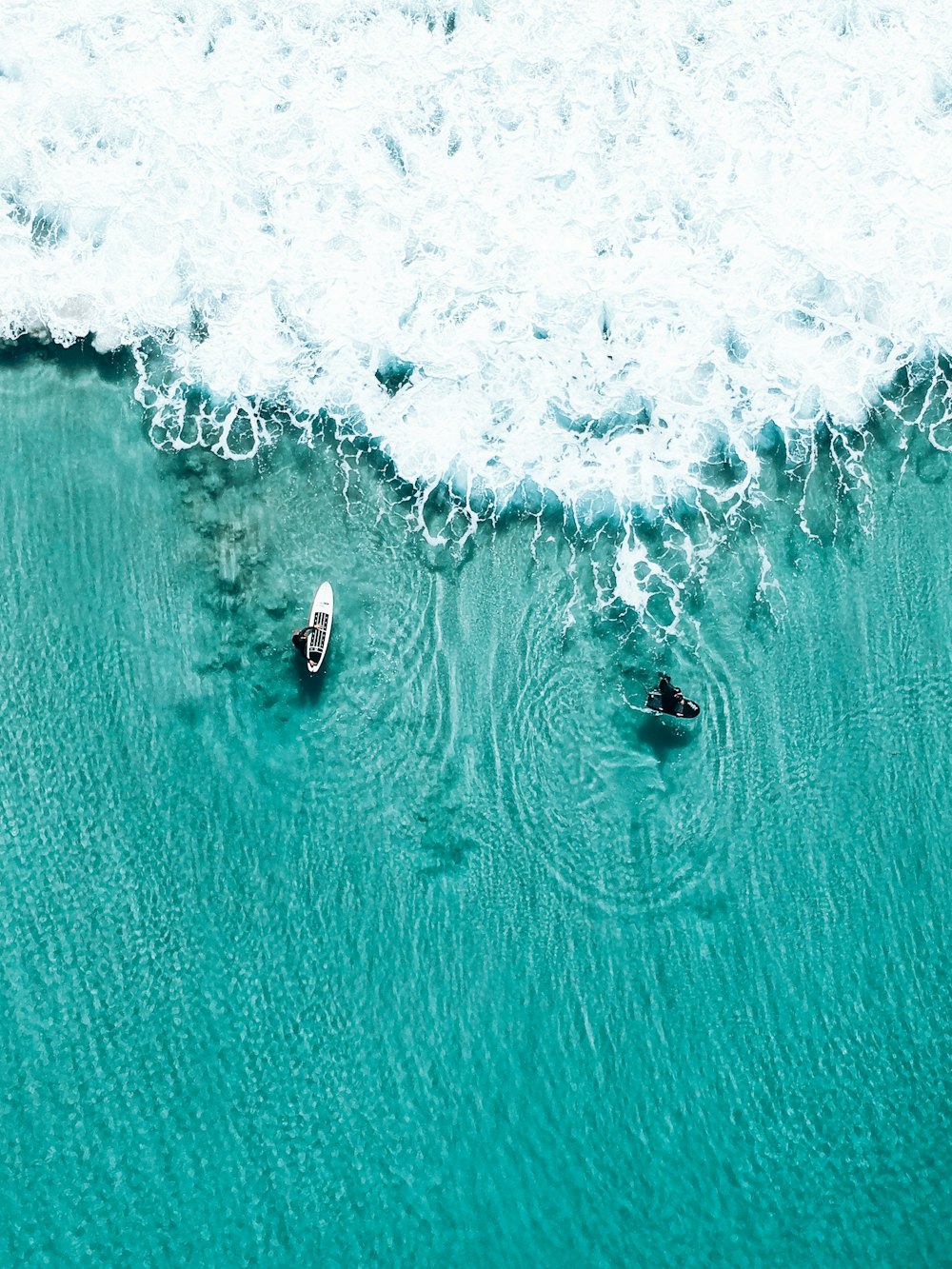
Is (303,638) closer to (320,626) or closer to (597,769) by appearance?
(320,626)

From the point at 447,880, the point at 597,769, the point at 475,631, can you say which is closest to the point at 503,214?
the point at 475,631

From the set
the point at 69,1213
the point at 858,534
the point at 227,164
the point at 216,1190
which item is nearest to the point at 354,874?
the point at 216,1190

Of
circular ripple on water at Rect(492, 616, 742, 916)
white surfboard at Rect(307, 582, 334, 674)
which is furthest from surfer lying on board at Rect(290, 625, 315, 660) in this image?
circular ripple on water at Rect(492, 616, 742, 916)

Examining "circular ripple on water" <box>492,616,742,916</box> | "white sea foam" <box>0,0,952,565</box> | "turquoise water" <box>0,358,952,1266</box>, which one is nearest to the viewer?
"turquoise water" <box>0,358,952,1266</box>

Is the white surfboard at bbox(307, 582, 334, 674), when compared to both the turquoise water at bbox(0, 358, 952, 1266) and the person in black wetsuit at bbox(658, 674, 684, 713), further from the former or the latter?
the person in black wetsuit at bbox(658, 674, 684, 713)

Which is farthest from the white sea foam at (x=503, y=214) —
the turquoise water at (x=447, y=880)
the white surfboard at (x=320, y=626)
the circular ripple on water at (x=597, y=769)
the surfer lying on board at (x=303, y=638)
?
the surfer lying on board at (x=303, y=638)

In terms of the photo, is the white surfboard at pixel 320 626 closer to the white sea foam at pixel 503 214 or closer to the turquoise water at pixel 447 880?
the turquoise water at pixel 447 880
